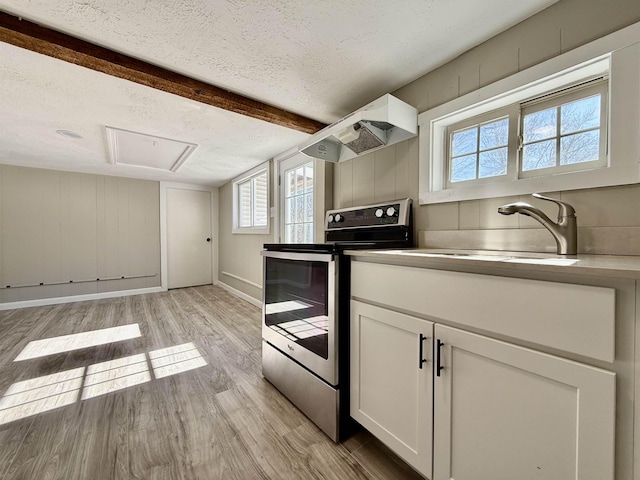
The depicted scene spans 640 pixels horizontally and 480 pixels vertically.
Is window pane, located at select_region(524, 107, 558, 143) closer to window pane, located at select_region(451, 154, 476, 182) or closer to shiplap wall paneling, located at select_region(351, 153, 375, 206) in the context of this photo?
window pane, located at select_region(451, 154, 476, 182)

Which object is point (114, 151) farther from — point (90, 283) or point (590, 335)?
point (590, 335)

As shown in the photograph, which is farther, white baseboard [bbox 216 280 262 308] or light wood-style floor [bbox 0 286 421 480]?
white baseboard [bbox 216 280 262 308]

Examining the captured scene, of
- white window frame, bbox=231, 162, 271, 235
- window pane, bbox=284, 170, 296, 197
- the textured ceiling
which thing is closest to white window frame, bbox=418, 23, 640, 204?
the textured ceiling

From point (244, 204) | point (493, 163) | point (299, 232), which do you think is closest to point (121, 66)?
point (299, 232)

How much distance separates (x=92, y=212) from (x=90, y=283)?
114 centimetres

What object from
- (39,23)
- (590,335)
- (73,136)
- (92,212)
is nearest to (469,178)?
(590,335)

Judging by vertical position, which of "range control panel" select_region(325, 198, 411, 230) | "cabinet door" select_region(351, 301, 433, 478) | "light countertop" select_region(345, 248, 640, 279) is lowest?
"cabinet door" select_region(351, 301, 433, 478)

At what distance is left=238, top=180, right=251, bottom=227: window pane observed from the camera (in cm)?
435

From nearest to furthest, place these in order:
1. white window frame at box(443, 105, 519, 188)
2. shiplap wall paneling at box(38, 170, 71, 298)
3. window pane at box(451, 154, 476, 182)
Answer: white window frame at box(443, 105, 519, 188) < window pane at box(451, 154, 476, 182) < shiplap wall paneling at box(38, 170, 71, 298)

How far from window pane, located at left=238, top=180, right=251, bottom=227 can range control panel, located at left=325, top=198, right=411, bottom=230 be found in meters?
2.42

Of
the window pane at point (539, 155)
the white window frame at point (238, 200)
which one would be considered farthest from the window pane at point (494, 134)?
the white window frame at point (238, 200)

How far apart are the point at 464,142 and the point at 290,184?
6.77ft

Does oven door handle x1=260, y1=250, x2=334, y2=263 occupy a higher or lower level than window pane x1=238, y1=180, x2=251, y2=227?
lower

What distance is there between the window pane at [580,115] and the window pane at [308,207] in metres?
2.04
